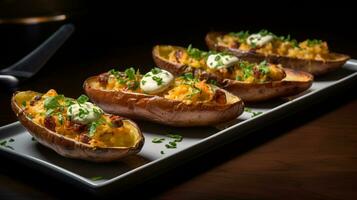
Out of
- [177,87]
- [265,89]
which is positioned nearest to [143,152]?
[177,87]

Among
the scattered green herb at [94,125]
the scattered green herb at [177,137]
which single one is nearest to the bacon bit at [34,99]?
the scattered green herb at [94,125]

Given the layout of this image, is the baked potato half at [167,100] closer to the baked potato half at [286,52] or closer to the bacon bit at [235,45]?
the baked potato half at [286,52]

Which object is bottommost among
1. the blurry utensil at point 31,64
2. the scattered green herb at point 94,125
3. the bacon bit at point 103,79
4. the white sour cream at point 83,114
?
the blurry utensil at point 31,64

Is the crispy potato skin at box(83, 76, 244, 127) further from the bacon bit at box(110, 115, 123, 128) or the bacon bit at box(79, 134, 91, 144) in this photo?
the bacon bit at box(79, 134, 91, 144)

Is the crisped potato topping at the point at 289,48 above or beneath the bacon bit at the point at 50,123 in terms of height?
beneath

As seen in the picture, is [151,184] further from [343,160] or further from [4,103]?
[4,103]

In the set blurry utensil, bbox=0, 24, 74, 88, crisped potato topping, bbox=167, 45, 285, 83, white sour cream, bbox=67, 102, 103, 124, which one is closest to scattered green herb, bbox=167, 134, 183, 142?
white sour cream, bbox=67, 102, 103, 124

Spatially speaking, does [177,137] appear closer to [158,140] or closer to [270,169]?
[158,140]
